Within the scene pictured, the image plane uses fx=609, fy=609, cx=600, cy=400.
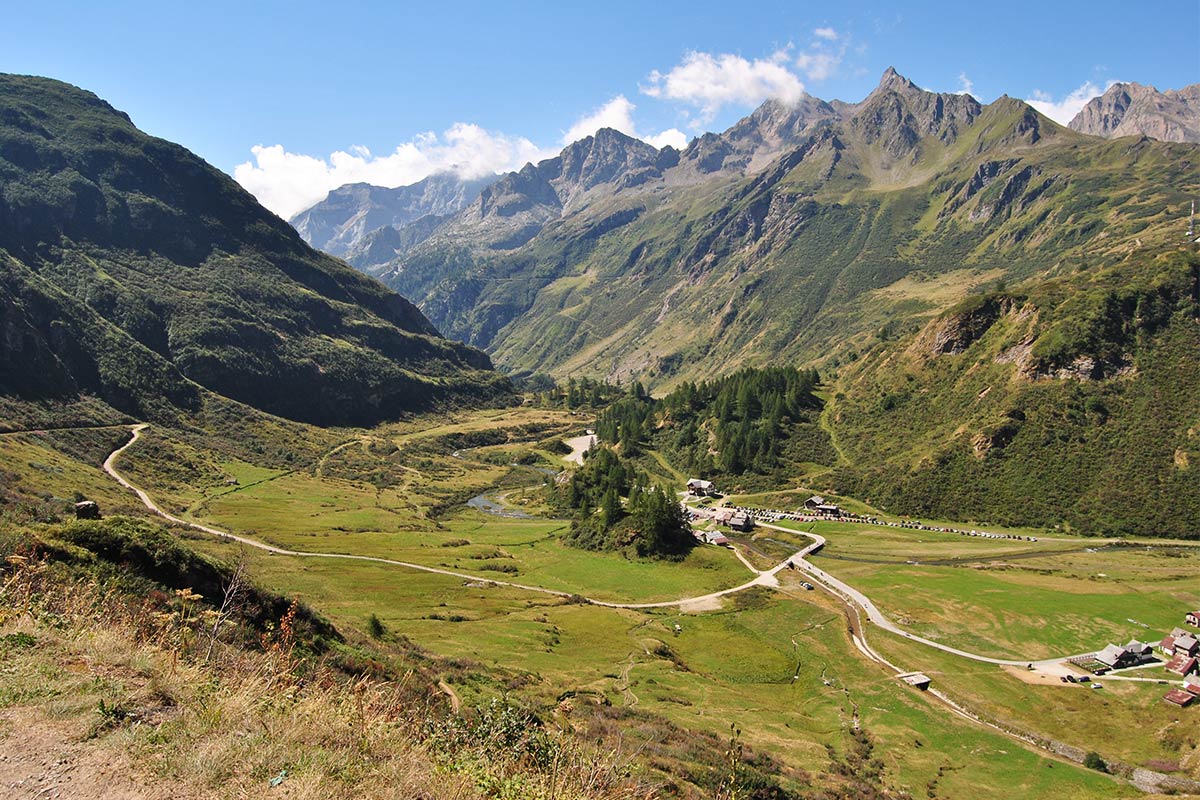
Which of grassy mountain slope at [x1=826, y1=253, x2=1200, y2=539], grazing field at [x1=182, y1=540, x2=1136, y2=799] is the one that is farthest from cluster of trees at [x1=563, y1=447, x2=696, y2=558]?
grassy mountain slope at [x1=826, y1=253, x2=1200, y2=539]

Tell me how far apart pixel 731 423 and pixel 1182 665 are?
357 feet

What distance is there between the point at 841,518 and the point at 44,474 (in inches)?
5186

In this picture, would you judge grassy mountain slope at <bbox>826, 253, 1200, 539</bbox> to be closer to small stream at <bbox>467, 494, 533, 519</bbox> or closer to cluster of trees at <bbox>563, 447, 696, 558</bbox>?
cluster of trees at <bbox>563, 447, 696, 558</bbox>

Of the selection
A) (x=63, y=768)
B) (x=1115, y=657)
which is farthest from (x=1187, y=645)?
(x=63, y=768)

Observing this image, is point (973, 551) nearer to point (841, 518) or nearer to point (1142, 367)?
point (841, 518)

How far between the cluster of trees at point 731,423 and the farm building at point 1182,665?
88496 mm

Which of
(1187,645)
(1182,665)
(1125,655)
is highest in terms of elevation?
(1187,645)

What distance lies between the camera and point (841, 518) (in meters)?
117

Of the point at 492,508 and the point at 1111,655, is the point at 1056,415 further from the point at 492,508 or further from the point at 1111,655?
the point at 492,508

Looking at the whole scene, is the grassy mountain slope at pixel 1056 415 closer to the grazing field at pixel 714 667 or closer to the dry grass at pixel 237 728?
the grazing field at pixel 714 667

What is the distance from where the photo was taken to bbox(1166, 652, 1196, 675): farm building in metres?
55.5

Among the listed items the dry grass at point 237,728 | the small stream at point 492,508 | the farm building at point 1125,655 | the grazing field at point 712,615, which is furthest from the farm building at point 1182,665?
the small stream at point 492,508

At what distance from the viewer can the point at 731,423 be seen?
162 m

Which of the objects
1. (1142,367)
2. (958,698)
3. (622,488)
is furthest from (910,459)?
(958,698)
